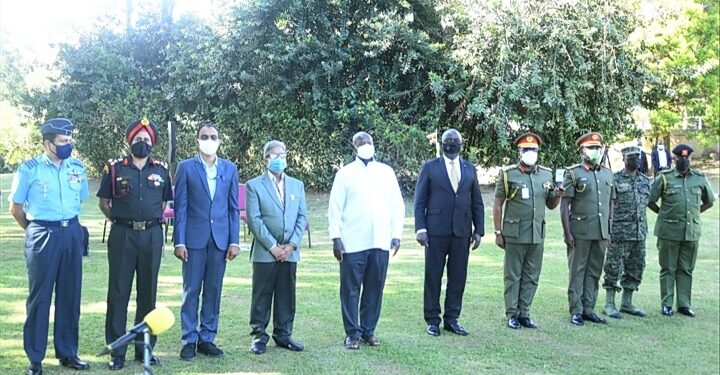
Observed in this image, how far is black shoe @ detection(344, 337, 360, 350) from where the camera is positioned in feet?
20.0

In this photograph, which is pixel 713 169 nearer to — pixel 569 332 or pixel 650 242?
pixel 650 242

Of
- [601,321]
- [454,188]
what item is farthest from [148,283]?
[601,321]

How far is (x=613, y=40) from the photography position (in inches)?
733

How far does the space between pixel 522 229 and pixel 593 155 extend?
1.20 meters

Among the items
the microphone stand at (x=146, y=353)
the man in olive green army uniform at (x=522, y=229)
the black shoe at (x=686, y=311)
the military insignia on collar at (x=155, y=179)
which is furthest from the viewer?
the black shoe at (x=686, y=311)

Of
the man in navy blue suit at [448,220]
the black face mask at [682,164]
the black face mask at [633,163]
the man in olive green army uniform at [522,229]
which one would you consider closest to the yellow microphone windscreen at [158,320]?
the man in navy blue suit at [448,220]

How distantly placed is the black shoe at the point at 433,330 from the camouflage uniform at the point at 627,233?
89.0 inches

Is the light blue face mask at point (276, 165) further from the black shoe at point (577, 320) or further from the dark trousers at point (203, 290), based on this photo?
the black shoe at point (577, 320)

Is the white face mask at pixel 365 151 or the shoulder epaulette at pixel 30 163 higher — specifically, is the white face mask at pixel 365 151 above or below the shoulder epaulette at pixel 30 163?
above

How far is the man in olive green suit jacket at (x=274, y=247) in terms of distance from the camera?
5832mm

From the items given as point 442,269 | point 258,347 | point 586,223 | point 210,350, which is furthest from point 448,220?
point 210,350

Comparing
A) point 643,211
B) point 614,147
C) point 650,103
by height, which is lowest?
point 643,211

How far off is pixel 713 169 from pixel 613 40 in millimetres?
10584

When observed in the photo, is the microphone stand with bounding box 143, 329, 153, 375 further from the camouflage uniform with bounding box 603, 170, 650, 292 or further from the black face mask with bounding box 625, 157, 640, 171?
the black face mask with bounding box 625, 157, 640, 171
